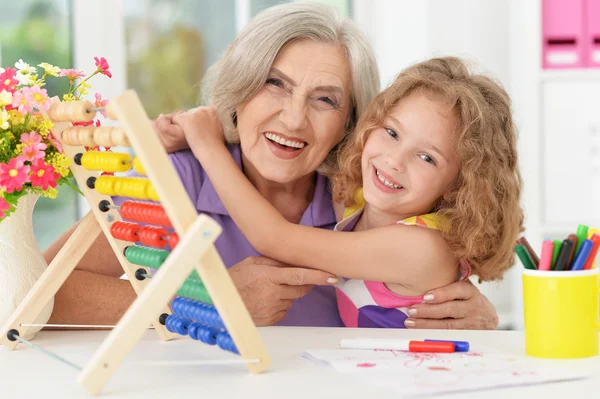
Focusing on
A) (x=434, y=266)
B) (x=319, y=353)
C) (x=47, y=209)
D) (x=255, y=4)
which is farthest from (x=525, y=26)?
(x=319, y=353)

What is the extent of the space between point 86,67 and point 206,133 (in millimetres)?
2435

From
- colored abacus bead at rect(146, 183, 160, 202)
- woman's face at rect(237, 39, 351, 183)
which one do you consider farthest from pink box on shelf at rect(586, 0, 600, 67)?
colored abacus bead at rect(146, 183, 160, 202)

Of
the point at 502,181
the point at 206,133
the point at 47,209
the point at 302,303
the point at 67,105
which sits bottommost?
the point at 47,209

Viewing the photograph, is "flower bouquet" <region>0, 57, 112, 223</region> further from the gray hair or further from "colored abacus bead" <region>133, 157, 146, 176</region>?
the gray hair

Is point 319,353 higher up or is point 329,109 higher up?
point 329,109

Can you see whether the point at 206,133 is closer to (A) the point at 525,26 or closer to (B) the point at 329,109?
(B) the point at 329,109

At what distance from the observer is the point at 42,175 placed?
1.26 m

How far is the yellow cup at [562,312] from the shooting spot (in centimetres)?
117

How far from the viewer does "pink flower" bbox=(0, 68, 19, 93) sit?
1.27m

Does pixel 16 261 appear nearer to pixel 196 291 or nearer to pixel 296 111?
pixel 196 291

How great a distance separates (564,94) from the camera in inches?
142

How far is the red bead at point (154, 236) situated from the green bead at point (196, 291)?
0.24ft

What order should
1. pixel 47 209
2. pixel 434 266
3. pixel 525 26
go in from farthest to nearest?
1. pixel 47 209
2. pixel 525 26
3. pixel 434 266

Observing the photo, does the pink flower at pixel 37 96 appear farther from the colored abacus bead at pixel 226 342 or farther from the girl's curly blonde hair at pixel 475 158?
A: the girl's curly blonde hair at pixel 475 158
